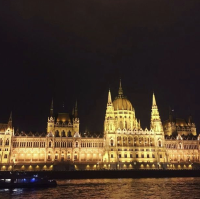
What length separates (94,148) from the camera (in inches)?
5340

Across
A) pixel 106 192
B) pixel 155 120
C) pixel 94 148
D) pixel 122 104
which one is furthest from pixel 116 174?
pixel 122 104

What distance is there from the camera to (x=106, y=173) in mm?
101312

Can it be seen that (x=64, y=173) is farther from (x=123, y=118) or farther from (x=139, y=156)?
(x=123, y=118)

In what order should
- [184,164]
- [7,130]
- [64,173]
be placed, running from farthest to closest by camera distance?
[184,164]
[7,130]
[64,173]

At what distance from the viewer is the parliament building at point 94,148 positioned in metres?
128

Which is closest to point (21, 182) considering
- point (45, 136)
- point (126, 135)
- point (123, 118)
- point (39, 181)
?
point (39, 181)

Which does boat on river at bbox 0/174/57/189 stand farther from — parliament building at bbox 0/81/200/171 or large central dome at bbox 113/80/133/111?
large central dome at bbox 113/80/133/111

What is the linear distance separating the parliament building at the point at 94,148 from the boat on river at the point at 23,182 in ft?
191

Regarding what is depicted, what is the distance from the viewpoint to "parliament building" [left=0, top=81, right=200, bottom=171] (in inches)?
5027

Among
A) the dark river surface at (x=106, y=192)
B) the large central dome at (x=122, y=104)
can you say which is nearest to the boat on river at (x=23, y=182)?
the dark river surface at (x=106, y=192)

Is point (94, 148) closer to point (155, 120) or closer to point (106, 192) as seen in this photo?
point (155, 120)

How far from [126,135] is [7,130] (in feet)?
198

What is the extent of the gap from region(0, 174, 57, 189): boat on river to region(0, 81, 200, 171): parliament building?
5827 centimetres

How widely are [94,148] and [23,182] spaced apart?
72493mm
